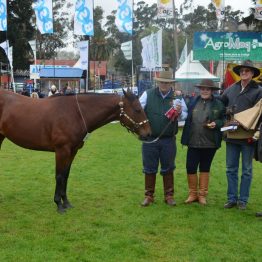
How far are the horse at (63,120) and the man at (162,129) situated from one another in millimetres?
269

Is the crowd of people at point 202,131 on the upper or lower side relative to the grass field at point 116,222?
upper

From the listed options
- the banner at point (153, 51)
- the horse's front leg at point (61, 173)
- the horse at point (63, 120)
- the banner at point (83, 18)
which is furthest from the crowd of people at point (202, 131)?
the banner at point (83, 18)

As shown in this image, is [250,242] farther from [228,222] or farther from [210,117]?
[210,117]

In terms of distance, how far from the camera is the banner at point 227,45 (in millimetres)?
17263

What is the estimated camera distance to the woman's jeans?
6211 millimetres

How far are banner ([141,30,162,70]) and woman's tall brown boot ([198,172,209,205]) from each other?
12.4 metres

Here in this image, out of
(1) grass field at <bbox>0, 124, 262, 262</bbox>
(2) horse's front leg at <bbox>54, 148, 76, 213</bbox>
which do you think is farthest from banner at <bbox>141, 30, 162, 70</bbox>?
(2) horse's front leg at <bbox>54, 148, 76, 213</bbox>

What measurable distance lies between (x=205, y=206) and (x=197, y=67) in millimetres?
16556

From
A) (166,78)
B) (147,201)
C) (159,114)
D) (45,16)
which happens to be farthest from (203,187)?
(45,16)

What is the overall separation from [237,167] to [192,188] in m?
0.78

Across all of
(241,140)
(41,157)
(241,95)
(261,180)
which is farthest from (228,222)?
(41,157)

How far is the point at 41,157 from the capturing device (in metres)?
10.7

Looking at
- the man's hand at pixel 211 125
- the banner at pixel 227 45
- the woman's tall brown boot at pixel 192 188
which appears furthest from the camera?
the banner at pixel 227 45

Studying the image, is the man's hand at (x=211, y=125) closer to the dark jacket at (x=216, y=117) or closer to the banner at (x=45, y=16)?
the dark jacket at (x=216, y=117)
